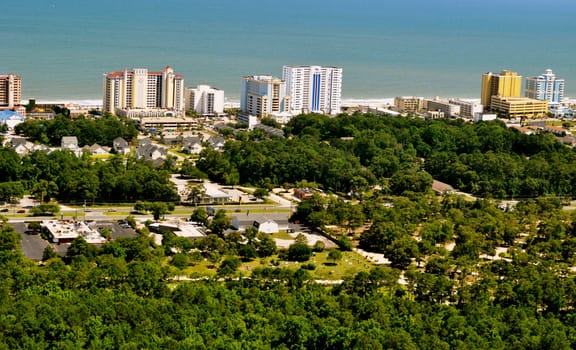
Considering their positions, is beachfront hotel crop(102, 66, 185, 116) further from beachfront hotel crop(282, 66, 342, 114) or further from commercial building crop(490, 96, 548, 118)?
commercial building crop(490, 96, 548, 118)

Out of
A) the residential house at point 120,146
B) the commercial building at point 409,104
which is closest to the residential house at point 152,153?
the residential house at point 120,146

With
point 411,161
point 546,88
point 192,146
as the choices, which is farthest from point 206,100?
point 546,88

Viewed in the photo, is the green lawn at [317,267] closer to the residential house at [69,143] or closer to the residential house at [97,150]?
the residential house at [97,150]

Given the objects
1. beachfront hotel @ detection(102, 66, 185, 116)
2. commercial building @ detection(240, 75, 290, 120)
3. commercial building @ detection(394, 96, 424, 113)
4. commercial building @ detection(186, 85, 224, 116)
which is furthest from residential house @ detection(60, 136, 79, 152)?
commercial building @ detection(394, 96, 424, 113)

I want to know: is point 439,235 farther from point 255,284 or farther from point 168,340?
point 168,340

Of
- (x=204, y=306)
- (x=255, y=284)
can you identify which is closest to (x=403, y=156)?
(x=255, y=284)

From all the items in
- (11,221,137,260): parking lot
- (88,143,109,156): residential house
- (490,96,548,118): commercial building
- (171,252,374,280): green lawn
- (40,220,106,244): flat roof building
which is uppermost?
(490,96,548,118): commercial building
